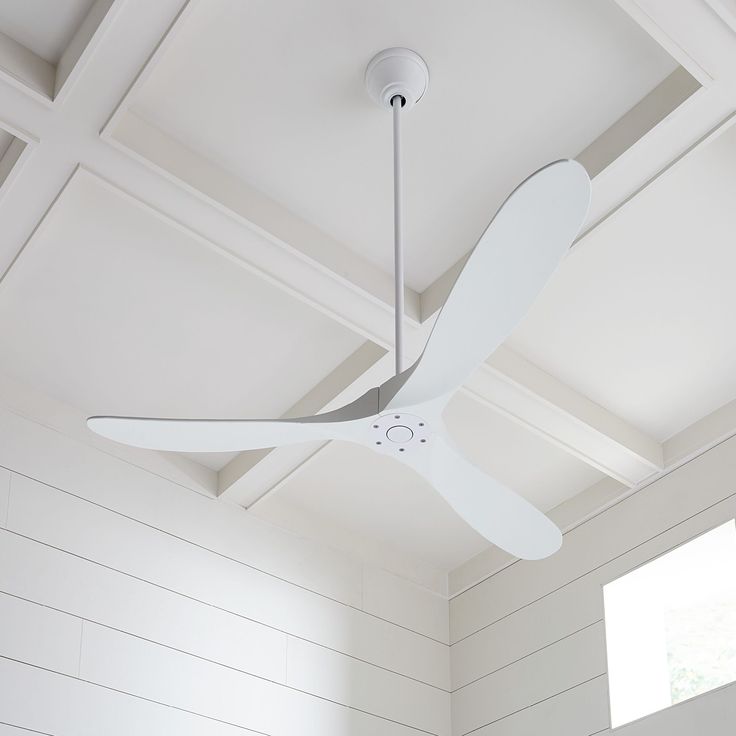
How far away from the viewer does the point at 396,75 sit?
1989mm

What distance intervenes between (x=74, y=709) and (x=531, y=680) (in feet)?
4.18

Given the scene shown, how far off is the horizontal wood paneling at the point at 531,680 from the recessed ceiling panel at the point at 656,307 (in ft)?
2.05

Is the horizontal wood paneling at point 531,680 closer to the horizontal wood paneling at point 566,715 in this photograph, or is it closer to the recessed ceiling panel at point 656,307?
the horizontal wood paneling at point 566,715

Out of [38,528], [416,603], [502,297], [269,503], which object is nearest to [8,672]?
[38,528]

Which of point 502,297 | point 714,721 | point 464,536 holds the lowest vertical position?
point 714,721

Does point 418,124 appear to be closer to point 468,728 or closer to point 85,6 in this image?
point 85,6

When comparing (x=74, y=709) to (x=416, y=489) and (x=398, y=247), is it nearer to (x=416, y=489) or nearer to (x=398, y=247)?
(x=416, y=489)

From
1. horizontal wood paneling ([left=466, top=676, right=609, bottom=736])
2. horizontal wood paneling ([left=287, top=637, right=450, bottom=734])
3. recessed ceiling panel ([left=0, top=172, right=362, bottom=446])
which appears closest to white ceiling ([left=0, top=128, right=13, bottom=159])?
recessed ceiling panel ([left=0, top=172, right=362, bottom=446])

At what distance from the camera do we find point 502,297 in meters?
1.43

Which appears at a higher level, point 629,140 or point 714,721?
point 629,140

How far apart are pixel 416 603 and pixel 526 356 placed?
1.07 meters

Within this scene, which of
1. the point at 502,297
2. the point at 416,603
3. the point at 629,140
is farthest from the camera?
the point at 416,603

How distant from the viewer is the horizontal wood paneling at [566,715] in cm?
273

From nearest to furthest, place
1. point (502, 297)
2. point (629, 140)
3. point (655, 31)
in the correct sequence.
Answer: point (502, 297)
point (655, 31)
point (629, 140)
